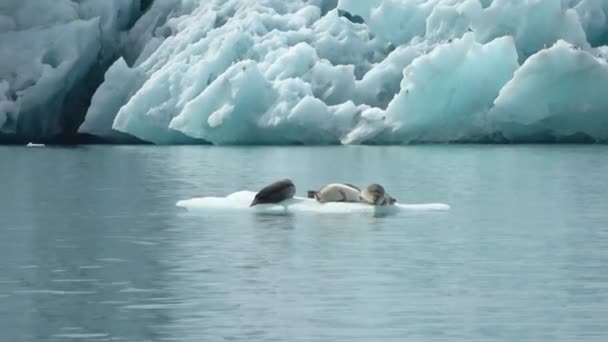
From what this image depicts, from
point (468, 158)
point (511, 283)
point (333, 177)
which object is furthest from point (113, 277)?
point (468, 158)

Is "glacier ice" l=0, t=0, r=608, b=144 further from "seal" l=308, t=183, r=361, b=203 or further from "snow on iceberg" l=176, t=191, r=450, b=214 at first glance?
"seal" l=308, t=183, r=361, b=203

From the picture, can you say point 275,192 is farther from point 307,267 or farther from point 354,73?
point 354,73

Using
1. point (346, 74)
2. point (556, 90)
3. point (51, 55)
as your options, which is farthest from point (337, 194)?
point (51, 55)

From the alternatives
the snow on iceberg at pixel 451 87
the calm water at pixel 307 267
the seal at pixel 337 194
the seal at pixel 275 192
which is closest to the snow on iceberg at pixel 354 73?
the snow on iceberg at pixel 451 87

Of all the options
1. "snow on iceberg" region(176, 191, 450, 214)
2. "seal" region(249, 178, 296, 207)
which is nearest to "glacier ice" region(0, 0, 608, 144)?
"snow on iceberg" region(176, 191, 450, 214)

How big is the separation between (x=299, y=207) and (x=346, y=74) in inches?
826

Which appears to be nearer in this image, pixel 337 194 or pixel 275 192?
pixel 275 192

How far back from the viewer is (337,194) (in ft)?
54.1

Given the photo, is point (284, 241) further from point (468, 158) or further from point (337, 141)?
point (337, 141)

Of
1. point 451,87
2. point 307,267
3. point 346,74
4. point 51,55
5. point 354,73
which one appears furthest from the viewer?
point 51,55

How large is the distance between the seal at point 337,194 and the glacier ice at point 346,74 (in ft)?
55.7

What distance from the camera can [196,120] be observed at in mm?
37250

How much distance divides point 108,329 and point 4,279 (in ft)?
8.67

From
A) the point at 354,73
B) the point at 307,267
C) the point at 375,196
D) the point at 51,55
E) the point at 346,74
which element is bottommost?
the point at 307,267
